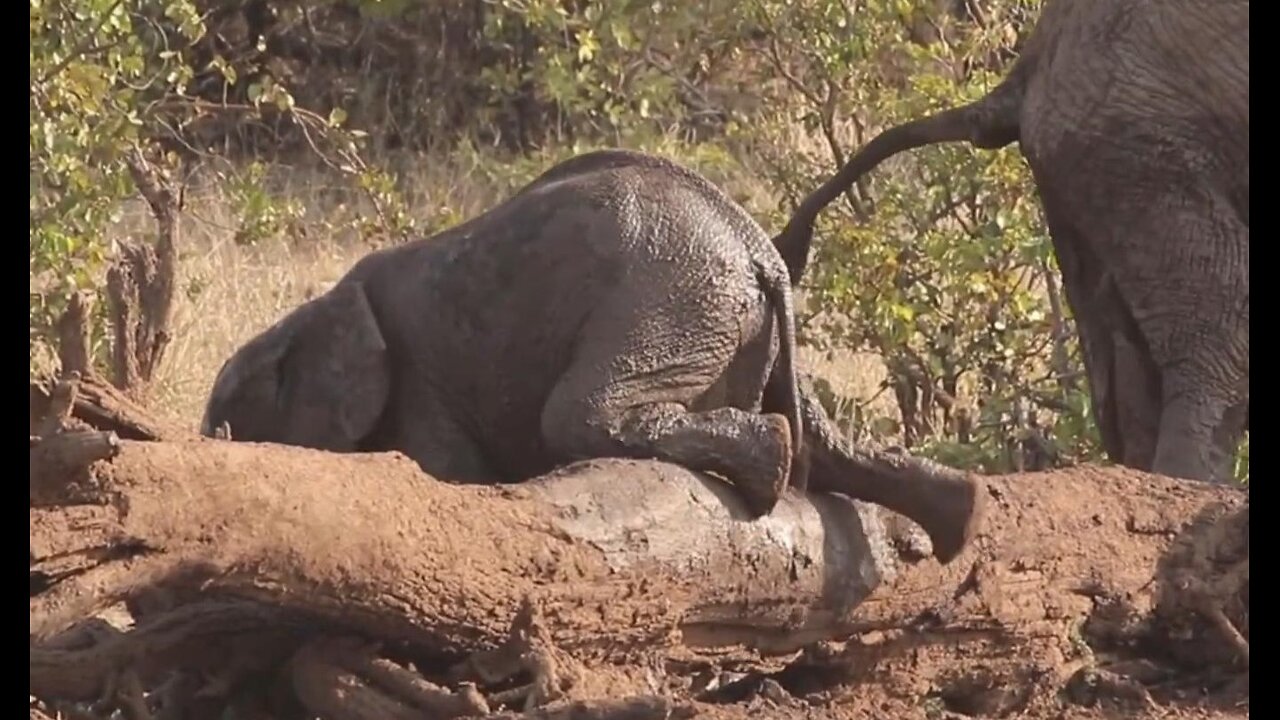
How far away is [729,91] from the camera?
12.2 metres

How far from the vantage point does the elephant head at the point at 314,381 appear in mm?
5102

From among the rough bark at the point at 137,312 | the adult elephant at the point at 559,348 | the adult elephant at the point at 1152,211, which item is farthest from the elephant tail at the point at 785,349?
the adult elephant at the point at 1152,211

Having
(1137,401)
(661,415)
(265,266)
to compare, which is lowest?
(265,266)

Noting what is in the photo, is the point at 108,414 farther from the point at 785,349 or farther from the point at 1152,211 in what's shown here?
the point at 1152,211

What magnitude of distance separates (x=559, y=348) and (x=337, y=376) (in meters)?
0.47

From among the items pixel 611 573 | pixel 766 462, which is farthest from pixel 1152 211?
pixel 611 573

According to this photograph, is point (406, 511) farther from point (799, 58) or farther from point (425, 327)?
point (799, 58)

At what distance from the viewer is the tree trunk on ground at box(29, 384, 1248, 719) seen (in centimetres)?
403

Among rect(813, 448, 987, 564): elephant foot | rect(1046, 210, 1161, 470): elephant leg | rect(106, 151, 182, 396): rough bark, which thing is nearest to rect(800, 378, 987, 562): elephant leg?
rect(813, 448, 987, 564): elephant foot

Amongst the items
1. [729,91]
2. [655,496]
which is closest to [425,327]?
[655,496]

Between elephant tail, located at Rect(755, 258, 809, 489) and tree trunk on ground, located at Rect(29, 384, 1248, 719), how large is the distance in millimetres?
170

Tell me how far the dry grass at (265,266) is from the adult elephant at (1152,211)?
192 centimetres

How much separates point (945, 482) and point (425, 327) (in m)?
1.11

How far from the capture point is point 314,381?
514 cm
